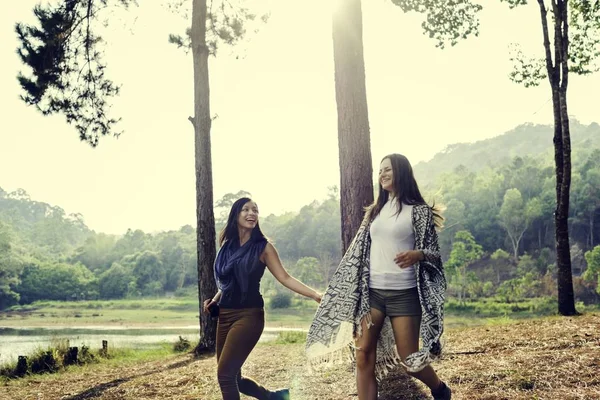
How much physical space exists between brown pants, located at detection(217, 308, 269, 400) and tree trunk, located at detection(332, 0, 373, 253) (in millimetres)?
2011

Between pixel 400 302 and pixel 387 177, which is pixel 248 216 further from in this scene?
pixel 400 302

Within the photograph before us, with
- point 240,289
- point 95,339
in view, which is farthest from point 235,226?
point 95,339

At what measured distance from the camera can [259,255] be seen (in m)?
4.29

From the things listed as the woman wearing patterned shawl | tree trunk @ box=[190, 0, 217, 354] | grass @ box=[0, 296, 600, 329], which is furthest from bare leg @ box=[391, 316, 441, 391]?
grass @ box=[0, 296, 600, 329]

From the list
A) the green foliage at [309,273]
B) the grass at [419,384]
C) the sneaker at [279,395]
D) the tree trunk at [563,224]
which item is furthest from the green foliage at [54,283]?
the sneaker at [279,395]

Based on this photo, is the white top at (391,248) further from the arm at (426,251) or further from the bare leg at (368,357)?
the bare leg at (368,357)

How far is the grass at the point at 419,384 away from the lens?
496cm

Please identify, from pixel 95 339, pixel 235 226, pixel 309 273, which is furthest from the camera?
pixel 309 273

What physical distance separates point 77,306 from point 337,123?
73.7 metres

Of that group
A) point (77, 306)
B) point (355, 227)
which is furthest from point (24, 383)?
point (77, 306)

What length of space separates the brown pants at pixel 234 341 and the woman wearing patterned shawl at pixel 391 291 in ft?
1.47

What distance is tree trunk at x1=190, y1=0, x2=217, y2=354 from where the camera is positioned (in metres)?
10.5

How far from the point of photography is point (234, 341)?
4152 mm

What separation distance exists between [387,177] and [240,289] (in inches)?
52.7
